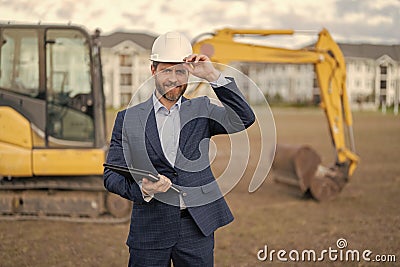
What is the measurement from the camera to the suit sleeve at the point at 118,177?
2.86 m

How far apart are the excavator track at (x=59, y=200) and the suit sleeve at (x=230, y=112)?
5165 mm

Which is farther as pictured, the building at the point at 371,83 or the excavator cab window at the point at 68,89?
the building at the point at 371,83

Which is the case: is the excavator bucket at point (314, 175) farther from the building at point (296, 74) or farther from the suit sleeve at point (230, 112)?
the building at point (296, 74)

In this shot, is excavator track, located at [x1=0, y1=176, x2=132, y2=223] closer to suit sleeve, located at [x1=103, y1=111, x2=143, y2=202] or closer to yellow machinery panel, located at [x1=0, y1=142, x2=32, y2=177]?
yellow machinery panel, located at [x1=0, y1=142, x2=32, y2=177]

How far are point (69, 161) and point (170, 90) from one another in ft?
17.2

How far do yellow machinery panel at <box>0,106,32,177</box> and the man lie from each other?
5095 mm

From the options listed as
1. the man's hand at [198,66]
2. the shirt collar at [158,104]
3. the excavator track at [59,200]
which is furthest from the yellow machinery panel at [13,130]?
the man's hand at [198,66]

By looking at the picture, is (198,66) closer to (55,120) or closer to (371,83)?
(55,120)

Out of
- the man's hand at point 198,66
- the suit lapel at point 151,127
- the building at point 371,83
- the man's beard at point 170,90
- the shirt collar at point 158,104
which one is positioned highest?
the man's hand at point 198,66

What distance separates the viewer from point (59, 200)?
8062 millimetres

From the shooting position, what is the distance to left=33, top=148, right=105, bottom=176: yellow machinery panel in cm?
782

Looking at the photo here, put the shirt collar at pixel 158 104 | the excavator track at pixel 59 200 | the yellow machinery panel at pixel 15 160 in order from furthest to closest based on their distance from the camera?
the excavator track at pixel 59 200 < the yellow machinery panel at pixel 15 160 < the shirt collar at pixel 158 104

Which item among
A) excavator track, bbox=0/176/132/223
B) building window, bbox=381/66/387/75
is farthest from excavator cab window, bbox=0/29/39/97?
building window, bbox=381/66/387/75

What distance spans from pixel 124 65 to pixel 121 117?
44.1 meters
